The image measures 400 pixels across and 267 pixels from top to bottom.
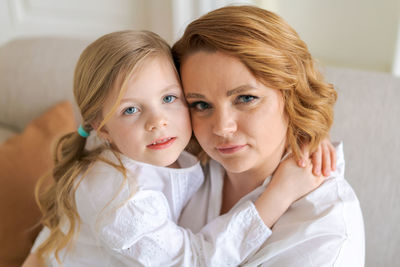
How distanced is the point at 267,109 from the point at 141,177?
421mm

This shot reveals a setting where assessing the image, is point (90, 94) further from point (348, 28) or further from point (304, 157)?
point (348, 28)

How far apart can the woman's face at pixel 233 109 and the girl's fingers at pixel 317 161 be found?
0.41ft

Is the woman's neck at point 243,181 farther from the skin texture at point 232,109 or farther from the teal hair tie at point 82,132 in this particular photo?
the teal hair tie at point 82,132

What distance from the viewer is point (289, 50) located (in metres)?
1.09

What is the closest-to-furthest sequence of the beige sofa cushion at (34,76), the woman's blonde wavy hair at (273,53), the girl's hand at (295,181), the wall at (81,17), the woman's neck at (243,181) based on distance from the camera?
the woman's blonde wavy hair at (273,53), the girl's hand at (295,181), the woman's neck at (243,181), the beige sofa cushion at (34,76), the wall at (81,17)

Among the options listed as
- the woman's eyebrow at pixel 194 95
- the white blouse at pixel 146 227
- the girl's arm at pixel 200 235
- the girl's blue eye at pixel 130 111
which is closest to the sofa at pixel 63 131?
the girl's arm at pixel 200 235

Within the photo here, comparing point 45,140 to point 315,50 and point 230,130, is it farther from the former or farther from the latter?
point 315,50

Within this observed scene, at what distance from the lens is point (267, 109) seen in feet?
3.56

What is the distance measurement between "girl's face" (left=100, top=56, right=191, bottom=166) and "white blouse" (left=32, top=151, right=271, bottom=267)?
10 centimetres

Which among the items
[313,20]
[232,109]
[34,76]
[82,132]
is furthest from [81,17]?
[232,109]

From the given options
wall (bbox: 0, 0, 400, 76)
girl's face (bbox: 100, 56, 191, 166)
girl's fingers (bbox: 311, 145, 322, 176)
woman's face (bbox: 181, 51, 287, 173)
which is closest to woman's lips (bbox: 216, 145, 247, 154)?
woman's face (bbox: 181, 51, 287, 173)

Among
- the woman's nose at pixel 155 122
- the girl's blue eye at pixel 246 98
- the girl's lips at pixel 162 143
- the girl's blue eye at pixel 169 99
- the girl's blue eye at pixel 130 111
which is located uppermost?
the girl's blue eye at pixel 246 98

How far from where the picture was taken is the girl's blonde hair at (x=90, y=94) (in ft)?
3.61

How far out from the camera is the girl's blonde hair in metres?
1.10
